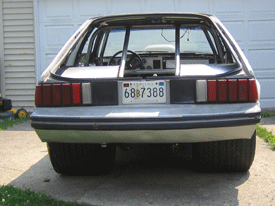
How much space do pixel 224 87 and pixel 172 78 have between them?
1.18 ft

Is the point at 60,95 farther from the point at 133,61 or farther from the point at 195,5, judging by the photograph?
the point at 195,5

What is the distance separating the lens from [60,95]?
276 centimetres

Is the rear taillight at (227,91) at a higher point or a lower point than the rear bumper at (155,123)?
higher

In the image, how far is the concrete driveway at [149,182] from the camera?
2.71 m

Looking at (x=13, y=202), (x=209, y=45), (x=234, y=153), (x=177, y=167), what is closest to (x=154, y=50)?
(x=209, y=45)

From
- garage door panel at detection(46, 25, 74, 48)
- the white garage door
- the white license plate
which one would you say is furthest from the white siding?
the white license plate

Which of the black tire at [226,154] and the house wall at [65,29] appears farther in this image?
the house wall at [65,29]

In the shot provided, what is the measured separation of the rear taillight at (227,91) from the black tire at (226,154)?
493 mm

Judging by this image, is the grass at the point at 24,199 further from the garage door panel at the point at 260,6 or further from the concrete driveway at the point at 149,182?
the garage door panel at the point at 260,6

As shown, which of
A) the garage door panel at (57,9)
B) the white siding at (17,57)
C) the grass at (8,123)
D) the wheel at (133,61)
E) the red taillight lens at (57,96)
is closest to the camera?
the red taillight lens at (57,96)

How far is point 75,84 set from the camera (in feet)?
9.00

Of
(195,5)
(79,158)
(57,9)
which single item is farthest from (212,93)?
(57,9)

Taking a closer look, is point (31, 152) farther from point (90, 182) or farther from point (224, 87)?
point (224, 87)

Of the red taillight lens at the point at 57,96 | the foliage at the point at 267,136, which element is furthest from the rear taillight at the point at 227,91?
the foliage at the point at 267,136
